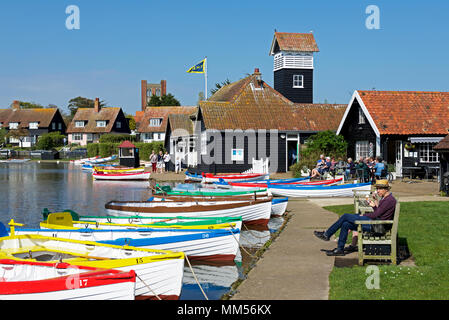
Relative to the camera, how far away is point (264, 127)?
39.6 m

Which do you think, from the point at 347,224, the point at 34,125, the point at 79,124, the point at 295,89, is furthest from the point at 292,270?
the point at 34,125

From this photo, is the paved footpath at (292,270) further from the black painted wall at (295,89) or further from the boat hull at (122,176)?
the black painted wall at (295,89)

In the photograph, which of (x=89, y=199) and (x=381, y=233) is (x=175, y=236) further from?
(x=89, y=199)

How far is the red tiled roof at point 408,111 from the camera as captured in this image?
33.4 meters

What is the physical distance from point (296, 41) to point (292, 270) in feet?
124

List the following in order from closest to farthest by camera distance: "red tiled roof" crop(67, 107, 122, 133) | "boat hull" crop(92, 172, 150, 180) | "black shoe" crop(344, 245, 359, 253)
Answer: "black shoe" crop(344, 245, 359, 253) → "boat hull" crop(92, 172, 150, 180) → "red tiled roof" crop(67, 107, 122, 133)

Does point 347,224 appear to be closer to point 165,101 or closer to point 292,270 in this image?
point 292,270

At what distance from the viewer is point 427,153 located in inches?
1336

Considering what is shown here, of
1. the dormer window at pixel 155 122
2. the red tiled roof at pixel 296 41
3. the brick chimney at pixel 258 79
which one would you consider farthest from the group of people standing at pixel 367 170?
the dormer window at pixel 155 122

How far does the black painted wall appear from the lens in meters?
45.8

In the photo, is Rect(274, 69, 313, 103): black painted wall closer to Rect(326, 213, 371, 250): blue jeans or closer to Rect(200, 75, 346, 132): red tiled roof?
Rect(200, 75, 346, 132): red tiled roof

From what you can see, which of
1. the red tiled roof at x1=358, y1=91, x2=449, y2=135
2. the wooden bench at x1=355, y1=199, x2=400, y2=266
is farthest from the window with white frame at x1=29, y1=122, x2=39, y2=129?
the wooden bench at x1=355, y1=199, x2=400, y2=266

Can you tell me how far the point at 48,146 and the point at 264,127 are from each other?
6924cm

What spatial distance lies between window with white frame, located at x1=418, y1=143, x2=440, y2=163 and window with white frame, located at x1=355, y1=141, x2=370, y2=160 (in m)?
3.28
